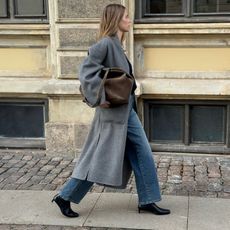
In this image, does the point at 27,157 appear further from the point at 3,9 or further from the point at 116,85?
the point at 116,85

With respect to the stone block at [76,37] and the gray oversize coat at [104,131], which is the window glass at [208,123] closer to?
the stone block at [76,37]

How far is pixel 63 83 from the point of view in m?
6.30

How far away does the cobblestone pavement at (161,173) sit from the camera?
5127mm

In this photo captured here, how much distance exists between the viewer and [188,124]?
6480 mm

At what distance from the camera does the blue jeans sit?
13.9 ft

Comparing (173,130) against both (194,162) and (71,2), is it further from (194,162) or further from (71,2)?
(71,2)

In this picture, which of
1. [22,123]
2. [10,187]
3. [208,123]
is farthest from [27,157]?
[208,123]

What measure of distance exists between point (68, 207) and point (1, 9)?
134 inches

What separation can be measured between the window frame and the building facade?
15mm

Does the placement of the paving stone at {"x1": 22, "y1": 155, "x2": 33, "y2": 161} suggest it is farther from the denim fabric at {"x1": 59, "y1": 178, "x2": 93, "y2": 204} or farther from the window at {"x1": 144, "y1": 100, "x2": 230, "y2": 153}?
the denim fabric at {"x1": 59, "y1": 178, "x2": 93, "y2": 204}

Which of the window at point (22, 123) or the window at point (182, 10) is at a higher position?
Result: the window at point (182, 10)

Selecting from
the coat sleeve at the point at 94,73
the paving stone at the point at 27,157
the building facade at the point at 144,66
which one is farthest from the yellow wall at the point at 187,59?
the coat sleeve at the point at 94,73

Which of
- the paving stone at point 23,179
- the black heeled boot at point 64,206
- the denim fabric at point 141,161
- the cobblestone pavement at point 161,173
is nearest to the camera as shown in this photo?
the denim fabric at point 141,161

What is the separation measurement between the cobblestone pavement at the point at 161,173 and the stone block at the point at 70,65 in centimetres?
109
